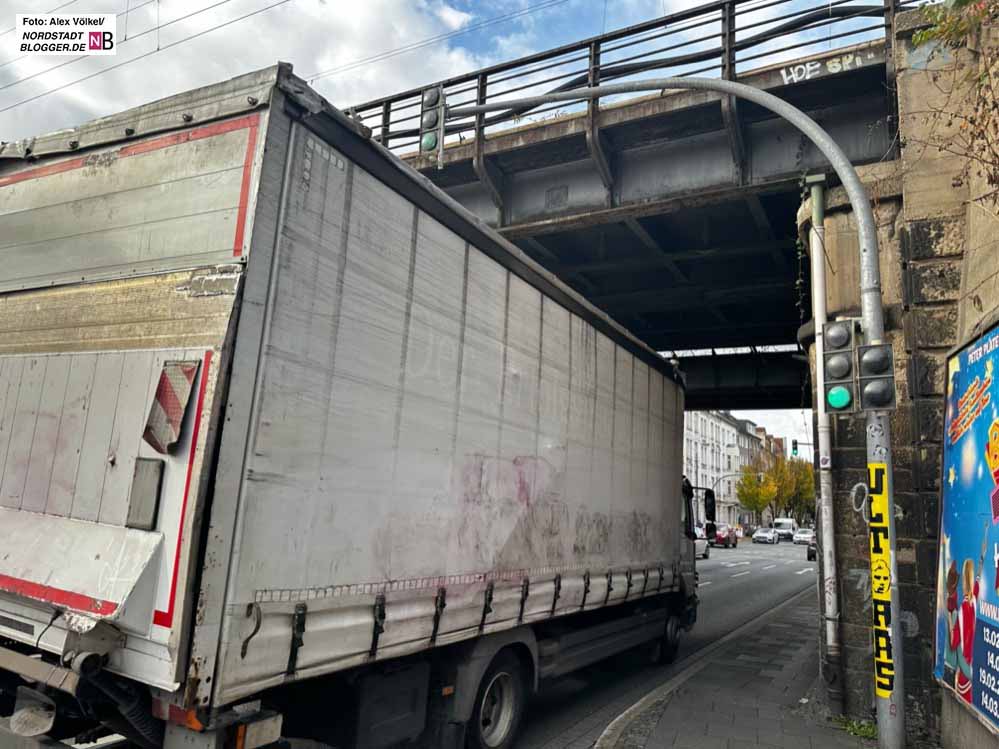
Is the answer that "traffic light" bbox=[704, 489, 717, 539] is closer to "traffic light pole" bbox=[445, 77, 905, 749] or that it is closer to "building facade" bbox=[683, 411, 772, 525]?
"traffic light pole" bbox=[445, 77, 905, 749]

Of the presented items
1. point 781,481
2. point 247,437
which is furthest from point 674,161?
point 781,481

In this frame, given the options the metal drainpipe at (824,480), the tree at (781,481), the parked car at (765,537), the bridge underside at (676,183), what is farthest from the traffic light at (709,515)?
the tree at (781,481)

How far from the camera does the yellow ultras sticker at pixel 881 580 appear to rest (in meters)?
5.57

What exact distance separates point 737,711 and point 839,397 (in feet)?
11.9

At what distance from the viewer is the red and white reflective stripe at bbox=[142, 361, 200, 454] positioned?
329cm

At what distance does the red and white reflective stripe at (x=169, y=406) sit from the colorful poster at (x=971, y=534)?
517 cm

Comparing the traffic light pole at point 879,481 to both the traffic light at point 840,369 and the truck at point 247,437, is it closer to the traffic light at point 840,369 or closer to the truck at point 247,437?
the traffic light at point 840,369

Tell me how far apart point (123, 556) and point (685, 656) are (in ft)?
31.8

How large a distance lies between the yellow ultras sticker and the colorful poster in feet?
1.59

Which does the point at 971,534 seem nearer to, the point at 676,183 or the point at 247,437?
the point at 247,437

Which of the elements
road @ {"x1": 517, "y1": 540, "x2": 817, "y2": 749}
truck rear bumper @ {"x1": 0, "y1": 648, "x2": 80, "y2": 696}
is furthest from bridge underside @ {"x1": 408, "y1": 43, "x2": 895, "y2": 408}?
truck rear bumper @ {"x1": 0, "y1": 648, "x2": 80, "y2": 696}

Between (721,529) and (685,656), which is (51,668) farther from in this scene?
(721,529)

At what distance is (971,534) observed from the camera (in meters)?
5.20

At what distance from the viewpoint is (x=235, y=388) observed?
10.9 feet
